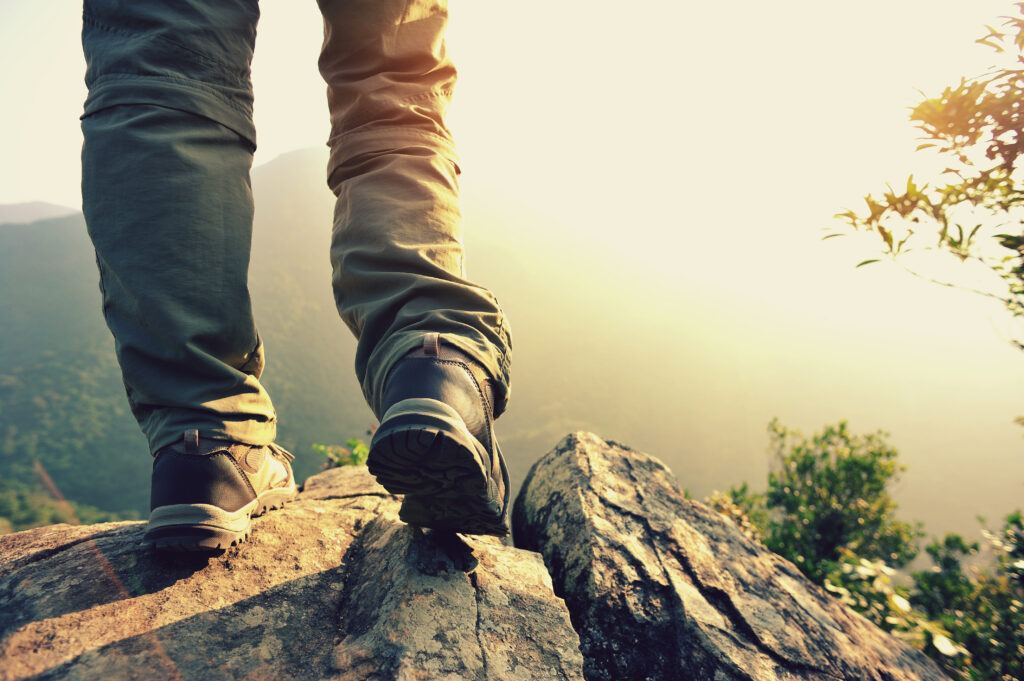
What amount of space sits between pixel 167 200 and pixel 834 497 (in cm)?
562

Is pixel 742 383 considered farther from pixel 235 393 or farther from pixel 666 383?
pixel 235 393

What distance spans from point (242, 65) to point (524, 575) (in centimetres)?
138

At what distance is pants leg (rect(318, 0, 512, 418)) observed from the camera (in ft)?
3.88

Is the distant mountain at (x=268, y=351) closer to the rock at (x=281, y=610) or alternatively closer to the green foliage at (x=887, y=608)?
the green foliage at (x=887, y=608)

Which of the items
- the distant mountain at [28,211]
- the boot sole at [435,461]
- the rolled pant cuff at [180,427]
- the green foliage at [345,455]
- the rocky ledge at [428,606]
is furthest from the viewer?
the distant mountain at [28,211]

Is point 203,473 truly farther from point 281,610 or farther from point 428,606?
point 428,606

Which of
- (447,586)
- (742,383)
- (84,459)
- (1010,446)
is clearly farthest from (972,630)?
(1010,446)

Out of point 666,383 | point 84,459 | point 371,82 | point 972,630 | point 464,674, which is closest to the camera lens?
point 464,674

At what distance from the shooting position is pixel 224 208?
1.18 metres

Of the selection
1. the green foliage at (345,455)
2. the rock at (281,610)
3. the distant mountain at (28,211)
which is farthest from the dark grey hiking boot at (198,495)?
the distant mountain at (28,211)

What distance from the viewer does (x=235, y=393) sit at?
3.99 feet

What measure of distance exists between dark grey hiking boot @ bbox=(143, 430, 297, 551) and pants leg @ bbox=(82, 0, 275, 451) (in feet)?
0.12

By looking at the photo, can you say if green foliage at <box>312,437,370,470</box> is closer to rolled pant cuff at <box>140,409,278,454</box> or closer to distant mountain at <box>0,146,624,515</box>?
rolled pant cuff at <box>140,409,278,454</box>

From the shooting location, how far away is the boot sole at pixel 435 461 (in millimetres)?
919
